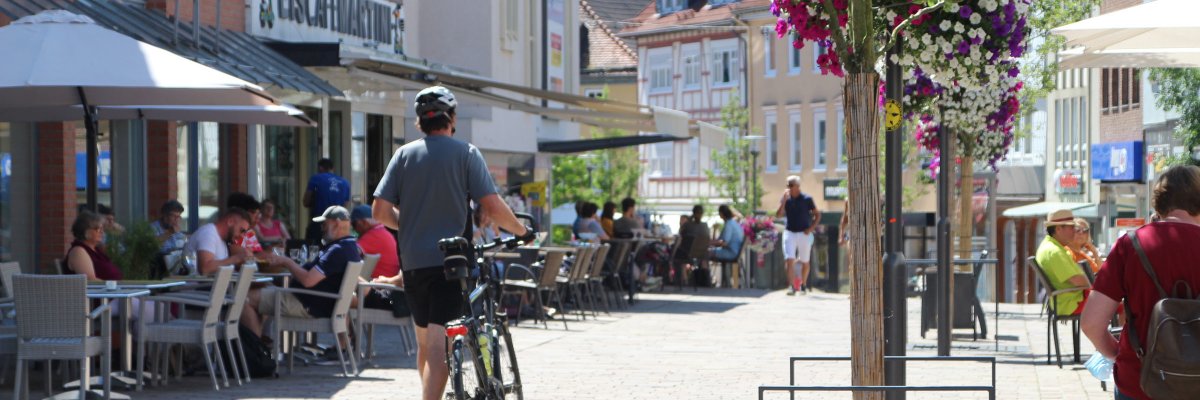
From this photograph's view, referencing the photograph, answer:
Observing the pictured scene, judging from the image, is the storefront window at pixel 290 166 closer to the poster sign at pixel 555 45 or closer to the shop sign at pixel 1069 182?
the poster sign at pixel 555 45

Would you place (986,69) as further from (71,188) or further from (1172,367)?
(71,188)

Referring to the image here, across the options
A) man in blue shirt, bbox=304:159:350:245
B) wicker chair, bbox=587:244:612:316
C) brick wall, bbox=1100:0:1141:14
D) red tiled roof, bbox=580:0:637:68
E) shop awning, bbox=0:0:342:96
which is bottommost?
wicker chair, bbox=587:244:612:316

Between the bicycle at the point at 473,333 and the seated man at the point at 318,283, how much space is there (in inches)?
180

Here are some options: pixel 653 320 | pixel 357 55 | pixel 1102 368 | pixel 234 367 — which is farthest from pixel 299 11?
pixel 1102 368

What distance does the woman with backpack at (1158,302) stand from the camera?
5.72 m

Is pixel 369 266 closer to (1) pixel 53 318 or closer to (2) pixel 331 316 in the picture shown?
(2) pixel 331 316

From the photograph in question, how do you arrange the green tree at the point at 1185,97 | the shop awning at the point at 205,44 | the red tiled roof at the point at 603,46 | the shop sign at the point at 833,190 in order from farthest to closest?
1. the red tiled roof at the point at 603,46
2. the shop sign at the point at 833,190
3. the green tree at the point at 1185,97
4. the shop awning at the point at 205,44

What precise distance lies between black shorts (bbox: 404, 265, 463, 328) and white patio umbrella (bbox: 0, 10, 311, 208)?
3683 mm

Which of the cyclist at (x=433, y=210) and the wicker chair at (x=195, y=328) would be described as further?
the wicker chair at (x=195, y=328)

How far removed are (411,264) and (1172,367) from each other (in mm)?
3596

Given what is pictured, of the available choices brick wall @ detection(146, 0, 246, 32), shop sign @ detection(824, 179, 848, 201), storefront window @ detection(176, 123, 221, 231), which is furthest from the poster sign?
shop sign @ detection(824, 179, 848, 201)

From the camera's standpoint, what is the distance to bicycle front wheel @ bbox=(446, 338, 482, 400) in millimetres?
7812

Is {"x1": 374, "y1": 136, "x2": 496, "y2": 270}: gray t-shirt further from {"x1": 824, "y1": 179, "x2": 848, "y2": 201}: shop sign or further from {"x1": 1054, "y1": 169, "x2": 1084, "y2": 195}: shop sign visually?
{"x1": 824, "y1": 179, "x2": 848, "y2": 201}: shop sign

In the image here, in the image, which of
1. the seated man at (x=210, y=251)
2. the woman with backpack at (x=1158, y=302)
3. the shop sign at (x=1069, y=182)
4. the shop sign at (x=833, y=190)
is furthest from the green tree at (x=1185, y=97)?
the shop sign at (x=833, y=190)
